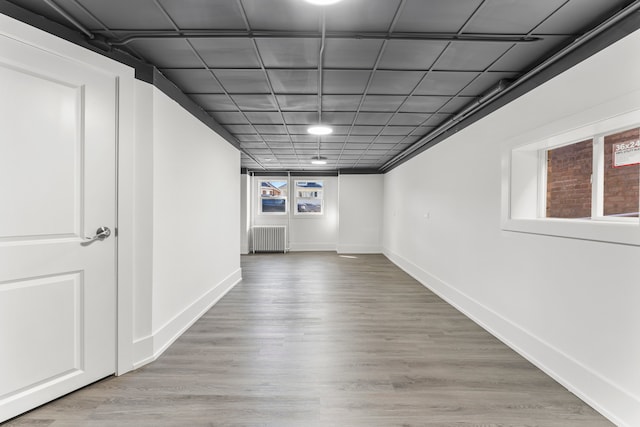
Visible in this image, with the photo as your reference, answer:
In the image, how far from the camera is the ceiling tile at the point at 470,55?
2287 mm

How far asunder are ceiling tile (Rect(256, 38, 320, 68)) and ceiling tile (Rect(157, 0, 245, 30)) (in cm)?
26

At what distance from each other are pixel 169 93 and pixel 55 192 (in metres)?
1.36

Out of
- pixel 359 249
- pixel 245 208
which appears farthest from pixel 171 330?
pixel 359 249

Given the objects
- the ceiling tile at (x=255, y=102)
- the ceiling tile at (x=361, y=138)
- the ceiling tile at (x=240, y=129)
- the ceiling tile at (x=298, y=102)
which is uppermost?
the ceiling tile at (x=361, y=138)

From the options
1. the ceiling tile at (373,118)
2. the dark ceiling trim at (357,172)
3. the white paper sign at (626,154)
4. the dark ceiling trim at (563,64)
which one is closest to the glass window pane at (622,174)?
the white paper sign at (626,154)

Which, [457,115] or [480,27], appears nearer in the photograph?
[480,27]

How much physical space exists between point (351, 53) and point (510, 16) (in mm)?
1058

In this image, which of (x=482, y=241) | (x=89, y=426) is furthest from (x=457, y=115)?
(x=89, y=426)

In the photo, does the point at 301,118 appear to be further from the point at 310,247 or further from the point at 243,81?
the point at 310,247

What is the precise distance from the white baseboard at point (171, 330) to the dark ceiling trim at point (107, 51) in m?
2.15

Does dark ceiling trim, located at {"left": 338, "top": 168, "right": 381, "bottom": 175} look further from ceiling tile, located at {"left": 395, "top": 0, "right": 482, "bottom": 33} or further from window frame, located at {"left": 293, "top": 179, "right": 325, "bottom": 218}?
ceiling tile, located at {"left": 395, "top": 0, "right": 482, "bottom": 33}

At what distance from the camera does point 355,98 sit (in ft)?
11.0

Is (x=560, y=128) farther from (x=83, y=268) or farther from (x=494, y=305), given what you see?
(x=83, y=268)

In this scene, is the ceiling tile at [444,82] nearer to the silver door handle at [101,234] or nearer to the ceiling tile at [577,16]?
the ceiling tile at [577,16]
